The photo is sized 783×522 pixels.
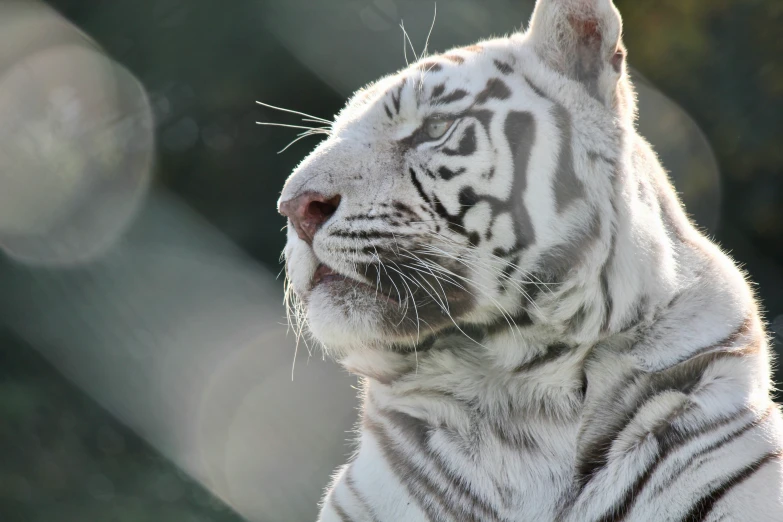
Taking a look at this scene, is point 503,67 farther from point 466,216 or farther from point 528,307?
point 528,307

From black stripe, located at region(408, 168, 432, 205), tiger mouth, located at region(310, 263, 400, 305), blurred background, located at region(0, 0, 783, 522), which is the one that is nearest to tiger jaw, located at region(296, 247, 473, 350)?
tiger mouth, located at region(310, 263, 400, 305)

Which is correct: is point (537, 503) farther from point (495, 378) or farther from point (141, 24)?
point (141, 24)

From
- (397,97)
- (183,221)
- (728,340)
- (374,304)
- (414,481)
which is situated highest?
(397,97)

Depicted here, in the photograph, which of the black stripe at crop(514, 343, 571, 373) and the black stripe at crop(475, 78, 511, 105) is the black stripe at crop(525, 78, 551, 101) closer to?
the black stripe at crop(475, 78, 511, 105)

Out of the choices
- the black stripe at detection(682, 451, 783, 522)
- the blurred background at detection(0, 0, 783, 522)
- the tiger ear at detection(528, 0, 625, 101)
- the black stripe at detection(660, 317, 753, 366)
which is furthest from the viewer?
the blurred background at detection(0, 0, 783, 522)

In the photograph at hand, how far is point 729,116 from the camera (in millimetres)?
4148

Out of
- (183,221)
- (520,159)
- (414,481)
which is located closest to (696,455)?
(414,481)

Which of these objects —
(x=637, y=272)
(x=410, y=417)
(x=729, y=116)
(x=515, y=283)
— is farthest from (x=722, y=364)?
(x=729, y=116)

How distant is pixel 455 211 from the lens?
147 cm

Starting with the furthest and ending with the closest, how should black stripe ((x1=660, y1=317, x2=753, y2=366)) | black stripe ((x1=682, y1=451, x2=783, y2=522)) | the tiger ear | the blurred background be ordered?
the blurred background
the tiger ear
black stripe ((x1=660, y1=317, x2=753, y2=366))
black stripe ((x1=682, y1=451, x2=783, y2=522))

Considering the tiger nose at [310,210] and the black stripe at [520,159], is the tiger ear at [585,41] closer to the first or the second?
the black stripe at [520,159]

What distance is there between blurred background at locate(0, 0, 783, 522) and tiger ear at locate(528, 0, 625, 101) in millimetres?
2646

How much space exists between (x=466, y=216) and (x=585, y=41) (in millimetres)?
434

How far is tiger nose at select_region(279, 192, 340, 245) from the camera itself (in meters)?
1.45
